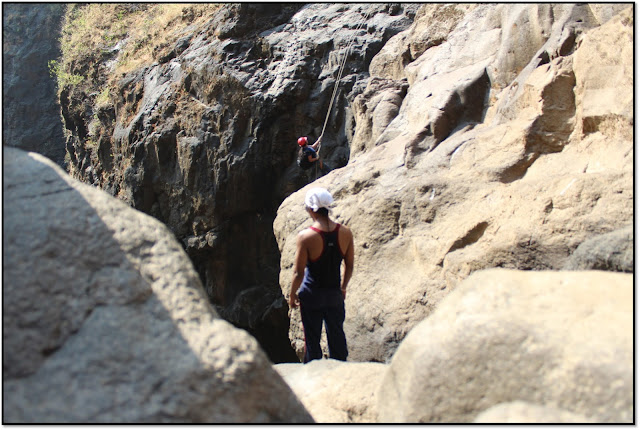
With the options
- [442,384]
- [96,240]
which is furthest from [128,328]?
[442,384]

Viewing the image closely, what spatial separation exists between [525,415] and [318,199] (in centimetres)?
220

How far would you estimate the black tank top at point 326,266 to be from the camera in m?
3.88

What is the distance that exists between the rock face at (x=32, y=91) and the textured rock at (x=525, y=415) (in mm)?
20117

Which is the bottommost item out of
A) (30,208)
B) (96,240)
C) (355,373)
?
(355,373)

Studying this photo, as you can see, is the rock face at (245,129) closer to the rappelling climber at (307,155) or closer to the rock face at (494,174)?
the rappelling climber at (307,155)

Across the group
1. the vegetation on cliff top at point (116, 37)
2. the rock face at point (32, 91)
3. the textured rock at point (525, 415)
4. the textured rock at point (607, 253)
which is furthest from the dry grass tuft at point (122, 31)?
the textured rock at point (525, 415)

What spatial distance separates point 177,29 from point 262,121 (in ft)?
17.5

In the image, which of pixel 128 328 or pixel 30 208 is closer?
pixel 128 328

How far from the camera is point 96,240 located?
2143 mm

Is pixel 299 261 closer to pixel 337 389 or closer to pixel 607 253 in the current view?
pixel 337 389

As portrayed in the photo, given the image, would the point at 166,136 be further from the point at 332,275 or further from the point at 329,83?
the point at 332,275

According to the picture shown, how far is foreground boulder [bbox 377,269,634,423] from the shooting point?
6.06ft

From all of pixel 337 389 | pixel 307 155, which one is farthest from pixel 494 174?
pixel 307 155

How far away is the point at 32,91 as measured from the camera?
19766 millimetres
